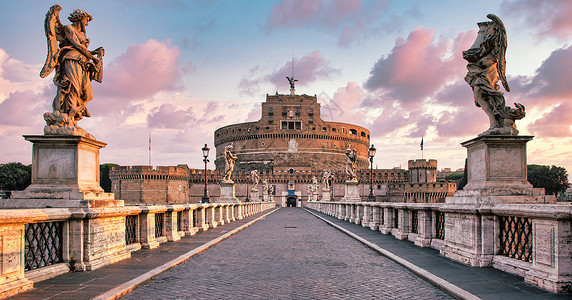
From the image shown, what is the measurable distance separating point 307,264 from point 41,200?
4.63 meters

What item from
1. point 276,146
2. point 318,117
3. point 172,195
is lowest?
point 172,195

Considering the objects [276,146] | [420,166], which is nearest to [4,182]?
[276,146]

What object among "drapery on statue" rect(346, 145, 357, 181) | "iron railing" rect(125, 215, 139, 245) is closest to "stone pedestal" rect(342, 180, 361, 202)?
"drapery on statue" rect(346, 145, 357, 181)

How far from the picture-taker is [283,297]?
5957 mm

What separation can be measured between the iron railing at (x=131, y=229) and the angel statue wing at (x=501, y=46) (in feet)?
25.2

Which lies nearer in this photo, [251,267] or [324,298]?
[324,298]

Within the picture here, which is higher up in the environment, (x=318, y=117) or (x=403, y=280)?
(x=318, y=117)

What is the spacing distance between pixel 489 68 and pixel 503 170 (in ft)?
6.40

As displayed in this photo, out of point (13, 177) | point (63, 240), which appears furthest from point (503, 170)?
point (13, 177)

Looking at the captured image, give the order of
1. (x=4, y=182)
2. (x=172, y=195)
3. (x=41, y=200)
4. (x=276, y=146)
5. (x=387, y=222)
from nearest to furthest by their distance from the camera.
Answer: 1. (x=41, y=200)
2. (x=387, y=222)
3. (x=4, y=182)
4. (x=172, y=195)
5. (x=276, y=146)

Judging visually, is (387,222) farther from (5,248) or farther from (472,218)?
(5,248)

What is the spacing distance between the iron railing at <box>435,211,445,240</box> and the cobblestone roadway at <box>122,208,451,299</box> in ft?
4.76

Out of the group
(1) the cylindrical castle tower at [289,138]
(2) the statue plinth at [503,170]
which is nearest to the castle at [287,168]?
(1) the cylindrical castle tower at [289,138]

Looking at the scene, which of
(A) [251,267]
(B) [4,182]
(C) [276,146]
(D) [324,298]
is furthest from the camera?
(C) [276,146]
